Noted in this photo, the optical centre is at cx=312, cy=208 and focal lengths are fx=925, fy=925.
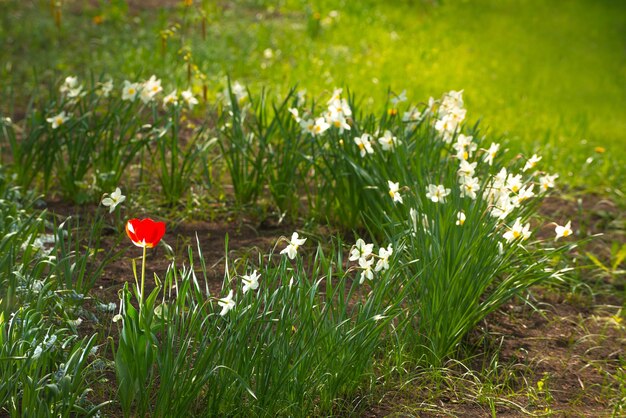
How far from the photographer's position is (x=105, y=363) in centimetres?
294

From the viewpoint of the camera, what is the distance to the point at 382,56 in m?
8.05

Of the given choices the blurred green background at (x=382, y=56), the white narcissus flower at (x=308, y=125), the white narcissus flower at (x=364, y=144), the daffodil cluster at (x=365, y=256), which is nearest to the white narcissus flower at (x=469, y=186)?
the white narcissus flower at (x=364, y=144)

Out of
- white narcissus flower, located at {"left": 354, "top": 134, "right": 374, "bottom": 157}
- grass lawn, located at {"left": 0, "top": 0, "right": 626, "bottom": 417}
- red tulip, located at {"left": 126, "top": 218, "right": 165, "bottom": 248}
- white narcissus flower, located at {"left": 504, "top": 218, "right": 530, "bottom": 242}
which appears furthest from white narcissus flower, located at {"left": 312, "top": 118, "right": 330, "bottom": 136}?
red tulip, located at {"left": 126, "top": 218, "right": 165, "bottom": 248}

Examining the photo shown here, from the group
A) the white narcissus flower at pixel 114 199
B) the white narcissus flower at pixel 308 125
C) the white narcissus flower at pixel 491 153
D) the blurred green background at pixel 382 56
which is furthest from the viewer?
the blurred green background at pixel 382 56

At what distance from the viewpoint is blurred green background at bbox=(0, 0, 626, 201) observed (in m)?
6.56

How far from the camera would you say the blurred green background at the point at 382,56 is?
6562 millimetres

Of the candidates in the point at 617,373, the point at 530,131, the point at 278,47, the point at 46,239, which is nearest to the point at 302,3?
the point at 278,47

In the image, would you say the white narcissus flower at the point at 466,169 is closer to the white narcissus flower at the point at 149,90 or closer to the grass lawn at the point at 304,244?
the grass lawn at the point at 304,244

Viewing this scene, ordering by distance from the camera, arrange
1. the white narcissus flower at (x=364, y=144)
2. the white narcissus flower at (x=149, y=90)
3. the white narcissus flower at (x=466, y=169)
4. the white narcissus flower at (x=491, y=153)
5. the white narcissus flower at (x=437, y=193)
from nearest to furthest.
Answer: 1. the white narcissus flower at (x=437, y=193)
2. the white narcissus flower at (x=466, y=169)
3. the white narcissus flower at (x=491, y=153)
4. the white narcissus flower at (x=364, y=144)
5. the white narcissus flower at (x=149, y=90)

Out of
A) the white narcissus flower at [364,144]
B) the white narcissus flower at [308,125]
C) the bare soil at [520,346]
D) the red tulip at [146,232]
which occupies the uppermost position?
the red tulip at [146,232]

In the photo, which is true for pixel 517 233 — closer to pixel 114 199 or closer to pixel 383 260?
pixel 383 260

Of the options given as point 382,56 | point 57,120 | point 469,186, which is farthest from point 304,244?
point 382,56

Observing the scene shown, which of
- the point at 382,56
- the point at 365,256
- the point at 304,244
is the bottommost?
the point at 382,56

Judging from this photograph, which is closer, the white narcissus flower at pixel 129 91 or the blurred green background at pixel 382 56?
the white narcissus flower at pixel 129 91
